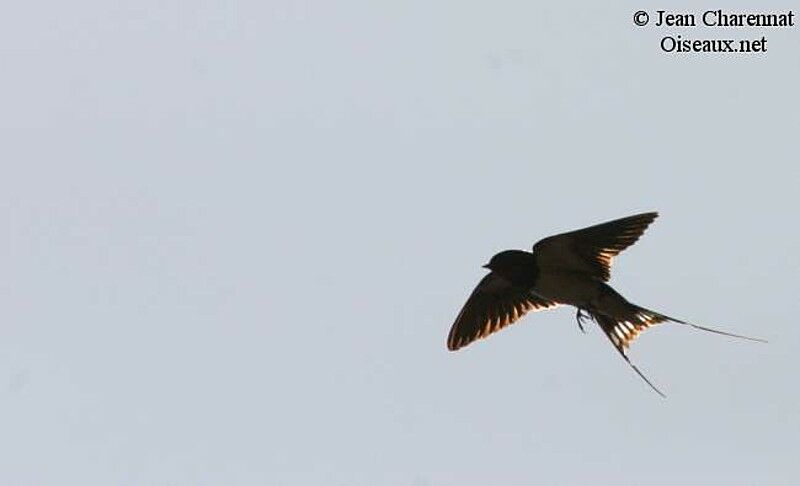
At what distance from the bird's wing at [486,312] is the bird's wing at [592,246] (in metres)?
0.56

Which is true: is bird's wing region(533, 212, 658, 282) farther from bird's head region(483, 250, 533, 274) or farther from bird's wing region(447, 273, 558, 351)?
bird's wing region(447, 273, 558, 351)

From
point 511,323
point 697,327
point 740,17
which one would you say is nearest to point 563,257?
point 511,323

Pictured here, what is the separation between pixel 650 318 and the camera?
7.25 metres

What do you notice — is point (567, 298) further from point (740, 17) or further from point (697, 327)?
point (740, 17)

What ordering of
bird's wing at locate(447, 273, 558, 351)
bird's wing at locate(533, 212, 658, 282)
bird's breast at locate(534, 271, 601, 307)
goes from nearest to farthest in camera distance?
bird's wing at locate(533, 212, 658, 282) → bird's breast at locate(534, 271, 601, 307) → bird's wing at locate(447, 273, 558, 351)

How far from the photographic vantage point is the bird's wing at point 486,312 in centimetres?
762

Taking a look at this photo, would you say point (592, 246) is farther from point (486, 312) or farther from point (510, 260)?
point (486, 312)

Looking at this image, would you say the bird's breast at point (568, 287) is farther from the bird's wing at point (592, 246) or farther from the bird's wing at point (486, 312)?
the bird's wing at point (486, 312)

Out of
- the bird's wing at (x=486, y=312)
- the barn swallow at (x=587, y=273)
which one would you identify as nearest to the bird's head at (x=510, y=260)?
the barn swallow at (x=587, y=273)

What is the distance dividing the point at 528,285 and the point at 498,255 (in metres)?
0.21

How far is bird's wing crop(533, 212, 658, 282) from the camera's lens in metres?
6.96

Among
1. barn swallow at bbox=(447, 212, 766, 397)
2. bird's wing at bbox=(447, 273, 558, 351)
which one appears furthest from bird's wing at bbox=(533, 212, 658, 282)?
bird's wing at bbox=(447, 273, 558, 351)

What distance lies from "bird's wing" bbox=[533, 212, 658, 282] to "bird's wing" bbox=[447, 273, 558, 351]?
1.83ft

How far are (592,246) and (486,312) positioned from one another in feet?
2.72
